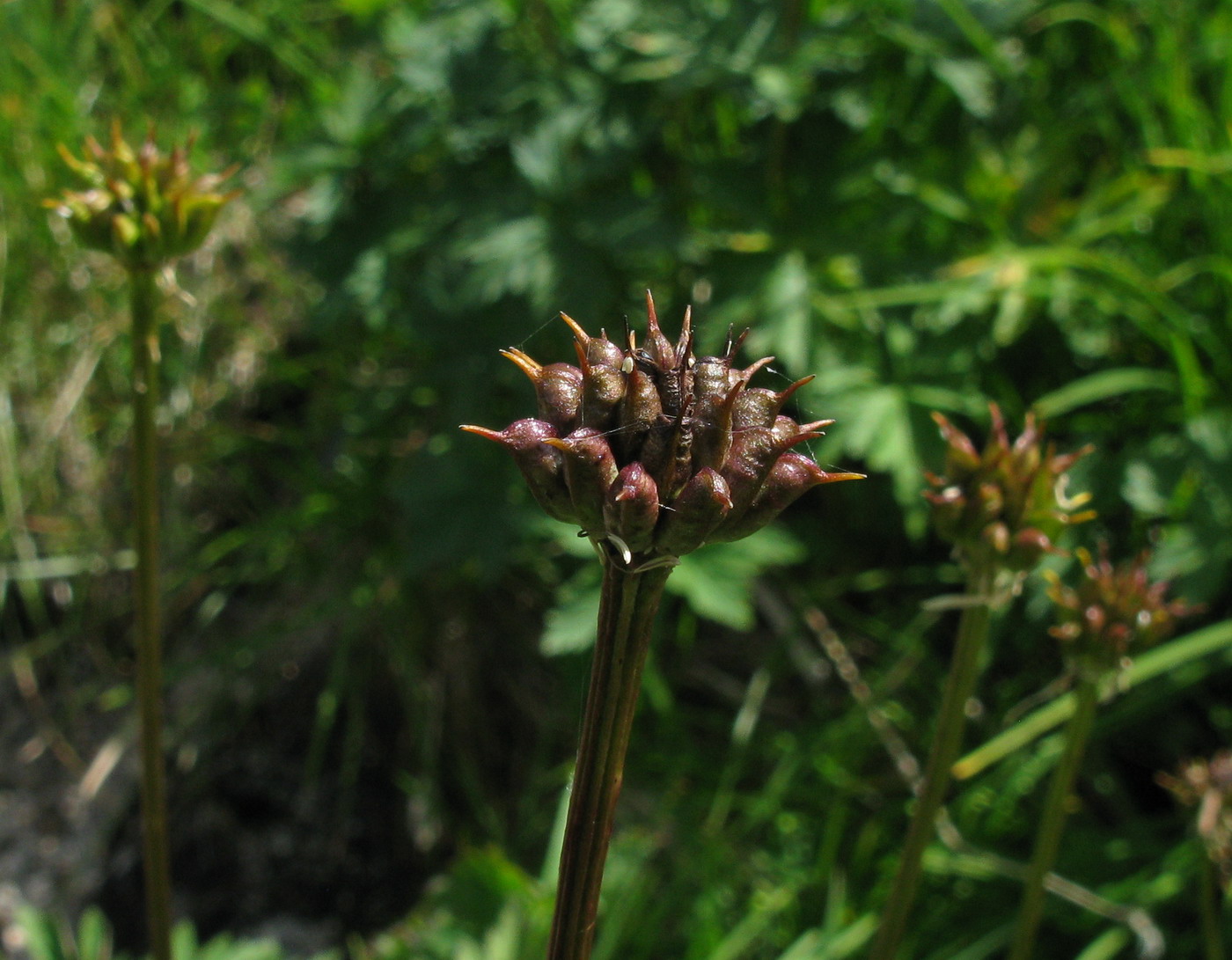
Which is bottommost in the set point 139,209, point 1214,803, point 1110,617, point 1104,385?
point 1214,803

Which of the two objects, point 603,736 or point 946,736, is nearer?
point 603,736

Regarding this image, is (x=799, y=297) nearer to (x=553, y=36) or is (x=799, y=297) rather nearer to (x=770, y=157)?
(x=770, y=157)

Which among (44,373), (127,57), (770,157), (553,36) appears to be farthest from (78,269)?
(770,157)

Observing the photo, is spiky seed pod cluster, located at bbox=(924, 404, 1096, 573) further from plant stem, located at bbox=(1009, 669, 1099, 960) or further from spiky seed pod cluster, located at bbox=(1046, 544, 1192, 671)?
plant stem, located at bbox=(1009, 669, 1099, 960)

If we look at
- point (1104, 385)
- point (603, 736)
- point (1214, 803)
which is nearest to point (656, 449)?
point (603, 736)

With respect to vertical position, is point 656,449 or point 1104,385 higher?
point 1104,385

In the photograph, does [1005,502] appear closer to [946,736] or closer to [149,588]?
[946,736]
